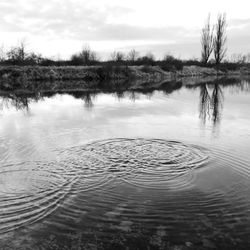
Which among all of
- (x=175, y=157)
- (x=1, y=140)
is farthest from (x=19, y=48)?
(x=175, y=157)

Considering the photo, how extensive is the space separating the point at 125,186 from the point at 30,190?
4.94 ft

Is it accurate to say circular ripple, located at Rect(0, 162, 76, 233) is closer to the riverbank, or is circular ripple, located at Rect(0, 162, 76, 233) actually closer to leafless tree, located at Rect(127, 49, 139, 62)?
the riverbank

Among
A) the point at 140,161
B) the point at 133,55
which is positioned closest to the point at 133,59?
the point at 133,55

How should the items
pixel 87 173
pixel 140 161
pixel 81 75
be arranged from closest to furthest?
pixel 87 173
pixel 140 161
pixel 81 75

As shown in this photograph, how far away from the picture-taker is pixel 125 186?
15.9ft

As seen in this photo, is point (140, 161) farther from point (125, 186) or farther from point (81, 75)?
point (81, 75)

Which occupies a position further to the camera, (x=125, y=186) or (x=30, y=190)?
(x=125, y=186)

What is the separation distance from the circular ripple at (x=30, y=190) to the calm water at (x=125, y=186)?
0.05ft

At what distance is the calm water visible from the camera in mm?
3480

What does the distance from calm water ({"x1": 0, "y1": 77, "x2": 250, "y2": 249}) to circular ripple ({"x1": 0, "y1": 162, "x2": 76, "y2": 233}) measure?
0.05 ft

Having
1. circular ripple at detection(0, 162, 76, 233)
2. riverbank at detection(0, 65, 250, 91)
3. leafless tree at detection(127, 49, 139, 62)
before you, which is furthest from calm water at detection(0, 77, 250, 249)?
leafless tree at detection(127, 49, 139, 62)

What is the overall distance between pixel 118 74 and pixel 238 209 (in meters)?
32.8

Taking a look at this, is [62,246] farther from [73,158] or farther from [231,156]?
[231,156]

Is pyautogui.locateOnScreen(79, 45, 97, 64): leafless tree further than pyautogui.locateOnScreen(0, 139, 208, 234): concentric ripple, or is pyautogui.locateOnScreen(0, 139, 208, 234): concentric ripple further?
pyautogui.locateOnScreen(79, 45, 97, 64): leafless tree
